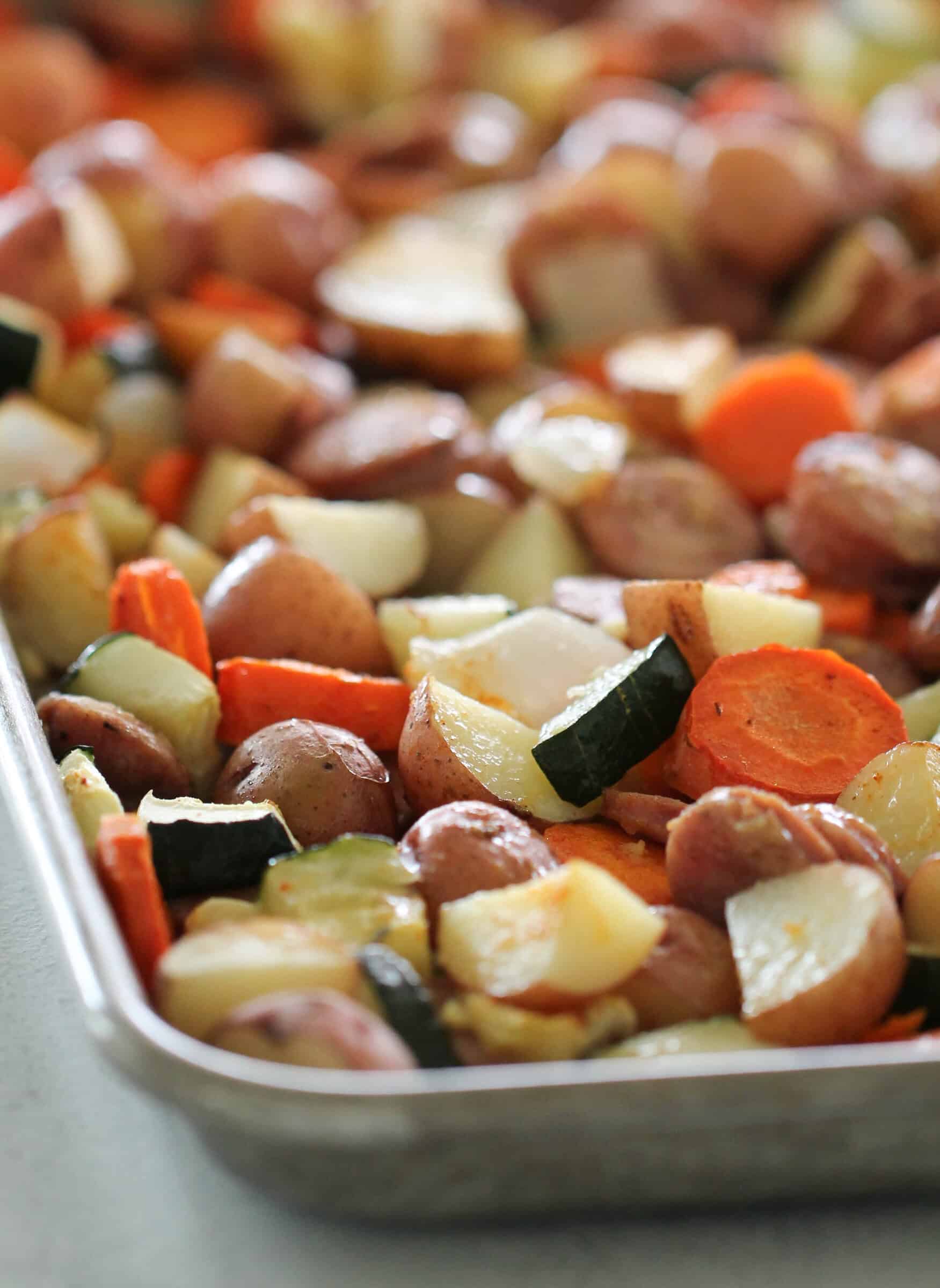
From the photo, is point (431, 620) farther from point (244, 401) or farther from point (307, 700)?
point (244, 401)

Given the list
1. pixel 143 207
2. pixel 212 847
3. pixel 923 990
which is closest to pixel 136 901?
pixel 212 847

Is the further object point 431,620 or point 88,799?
point 431,620

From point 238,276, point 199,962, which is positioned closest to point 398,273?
point 238,276

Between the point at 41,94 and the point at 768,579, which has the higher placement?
the point at 41,94

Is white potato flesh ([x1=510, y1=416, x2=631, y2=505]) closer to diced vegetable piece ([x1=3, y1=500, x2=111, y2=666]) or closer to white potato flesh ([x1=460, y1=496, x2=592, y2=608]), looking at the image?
white potato flesh ([x1=460, y1=496, x2=592, y2=608])

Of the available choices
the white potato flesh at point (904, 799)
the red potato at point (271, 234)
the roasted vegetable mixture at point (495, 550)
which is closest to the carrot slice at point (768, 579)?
the roasted vegetable mixture at point (495, 550)

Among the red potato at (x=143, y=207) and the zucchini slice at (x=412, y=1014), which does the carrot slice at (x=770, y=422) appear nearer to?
the red potato at (x=143, y=207)
